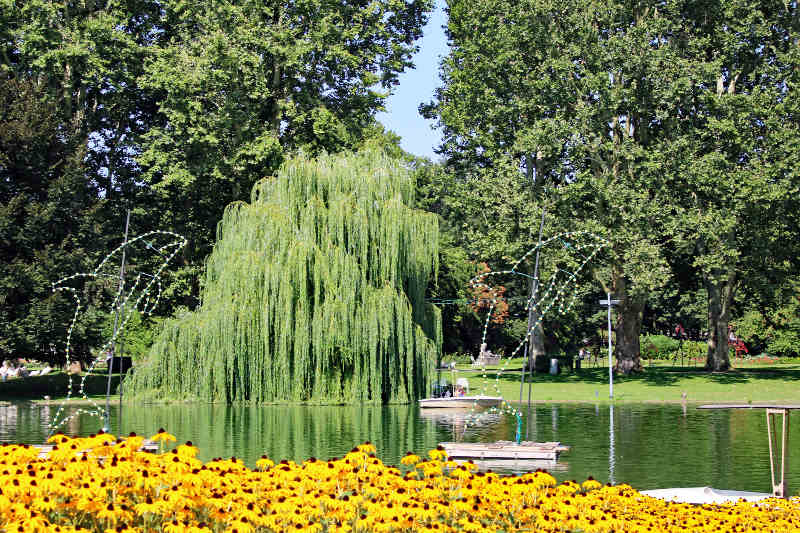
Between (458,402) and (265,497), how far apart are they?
25702mm

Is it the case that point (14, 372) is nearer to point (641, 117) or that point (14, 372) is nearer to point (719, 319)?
point (641, 117)

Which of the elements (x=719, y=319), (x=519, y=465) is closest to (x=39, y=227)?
(x=519, y=465)

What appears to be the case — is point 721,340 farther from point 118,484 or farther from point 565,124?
point 118,484

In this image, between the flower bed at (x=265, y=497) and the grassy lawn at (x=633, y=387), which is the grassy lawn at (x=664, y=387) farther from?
the flower bed at (x=265, y=497)

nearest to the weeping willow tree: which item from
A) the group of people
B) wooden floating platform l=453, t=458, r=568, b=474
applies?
wooden floating platform l=453, t=458, r=568, b=474

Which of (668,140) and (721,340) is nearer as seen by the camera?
(668,140)

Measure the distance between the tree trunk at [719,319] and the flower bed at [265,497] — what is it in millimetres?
43348

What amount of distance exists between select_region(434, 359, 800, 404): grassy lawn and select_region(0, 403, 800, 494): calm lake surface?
4.10 meters

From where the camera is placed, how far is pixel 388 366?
34.3m

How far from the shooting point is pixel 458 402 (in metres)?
34.0

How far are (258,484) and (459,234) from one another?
5869 centimetres

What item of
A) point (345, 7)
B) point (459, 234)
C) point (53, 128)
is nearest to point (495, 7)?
point (345, 7)

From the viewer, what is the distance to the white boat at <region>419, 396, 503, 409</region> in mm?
33000

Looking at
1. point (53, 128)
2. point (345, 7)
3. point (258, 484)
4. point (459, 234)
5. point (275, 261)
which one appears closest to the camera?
point (258, 484)
